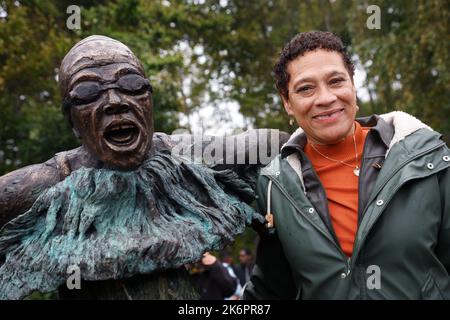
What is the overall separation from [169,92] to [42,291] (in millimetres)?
7720

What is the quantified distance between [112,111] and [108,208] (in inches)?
18.4

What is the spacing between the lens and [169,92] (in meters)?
→ 10.3

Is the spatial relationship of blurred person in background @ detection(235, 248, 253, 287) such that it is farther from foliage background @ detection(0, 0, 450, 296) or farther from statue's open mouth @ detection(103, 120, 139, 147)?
statue's open mouth @ detection(103, 120, 139, 147)

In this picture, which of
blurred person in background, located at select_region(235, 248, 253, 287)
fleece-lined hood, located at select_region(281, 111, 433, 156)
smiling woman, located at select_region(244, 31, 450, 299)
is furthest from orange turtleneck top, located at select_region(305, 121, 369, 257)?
blurred person in background, located at select_region(235, 248, 253, 287)

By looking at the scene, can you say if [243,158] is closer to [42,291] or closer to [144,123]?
[144,123]

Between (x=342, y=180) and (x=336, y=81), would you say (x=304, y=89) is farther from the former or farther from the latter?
(x=342, y=180)

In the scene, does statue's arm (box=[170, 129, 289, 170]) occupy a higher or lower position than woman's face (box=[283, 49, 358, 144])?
lower

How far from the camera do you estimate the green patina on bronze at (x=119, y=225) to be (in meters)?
2.81

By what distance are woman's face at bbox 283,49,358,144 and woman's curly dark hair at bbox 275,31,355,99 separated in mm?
27

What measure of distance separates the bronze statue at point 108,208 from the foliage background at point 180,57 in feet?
21.1

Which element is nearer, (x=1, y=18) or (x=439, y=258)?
(x=439, y=258)

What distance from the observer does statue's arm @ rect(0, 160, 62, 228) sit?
3.09 metres

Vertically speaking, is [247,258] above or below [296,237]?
below
